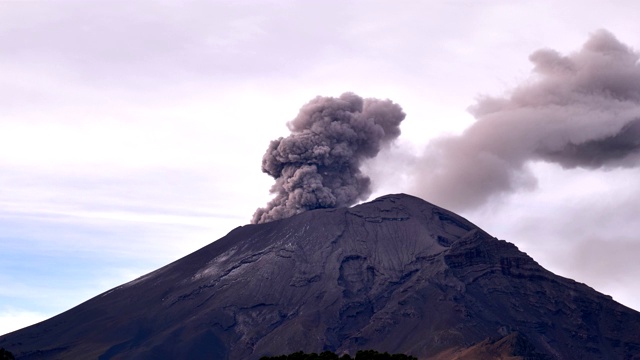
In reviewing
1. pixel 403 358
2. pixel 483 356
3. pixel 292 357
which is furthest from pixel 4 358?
pixel 483 356

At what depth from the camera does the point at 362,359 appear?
99188mm

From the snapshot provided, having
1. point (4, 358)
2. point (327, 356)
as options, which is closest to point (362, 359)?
point (327, 356)

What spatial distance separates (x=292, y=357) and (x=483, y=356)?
311 ft

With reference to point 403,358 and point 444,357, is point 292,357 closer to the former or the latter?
point 403,358

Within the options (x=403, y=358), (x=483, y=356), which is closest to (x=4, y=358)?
(x=403, y=358)

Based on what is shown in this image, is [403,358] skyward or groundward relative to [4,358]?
groundward

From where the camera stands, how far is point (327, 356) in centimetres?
9975

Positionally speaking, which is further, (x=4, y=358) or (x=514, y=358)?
(x=514, y=358)

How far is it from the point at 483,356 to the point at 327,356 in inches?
3700

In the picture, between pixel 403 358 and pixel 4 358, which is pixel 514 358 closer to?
pixel 403 358

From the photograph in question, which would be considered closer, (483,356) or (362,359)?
(362,359)

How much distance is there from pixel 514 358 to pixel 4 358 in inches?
4163

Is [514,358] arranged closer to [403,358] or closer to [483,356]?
[483,356]

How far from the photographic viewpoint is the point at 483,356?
7451 inches
